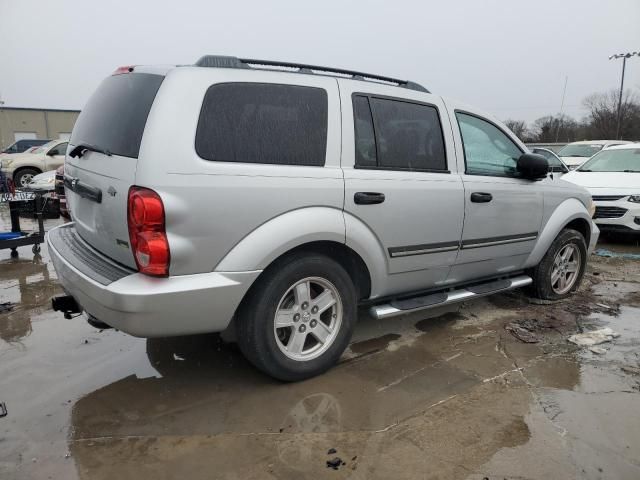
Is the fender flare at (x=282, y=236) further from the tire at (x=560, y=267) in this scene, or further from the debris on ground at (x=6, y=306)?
the debris on ground at (x=6, y=306)

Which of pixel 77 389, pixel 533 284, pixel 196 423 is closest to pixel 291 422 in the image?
pixel 196 423

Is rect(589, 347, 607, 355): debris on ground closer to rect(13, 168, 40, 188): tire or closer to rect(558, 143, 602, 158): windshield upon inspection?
rect(558, 143, 602, 158): windshield

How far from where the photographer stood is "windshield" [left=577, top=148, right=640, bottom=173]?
8.61 m

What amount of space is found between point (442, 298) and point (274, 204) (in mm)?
1709

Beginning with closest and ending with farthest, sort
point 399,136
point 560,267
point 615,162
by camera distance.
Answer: point 399,136
point 560,267
point 615,162

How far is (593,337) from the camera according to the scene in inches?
157

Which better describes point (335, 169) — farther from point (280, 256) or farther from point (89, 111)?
point (89, 111)

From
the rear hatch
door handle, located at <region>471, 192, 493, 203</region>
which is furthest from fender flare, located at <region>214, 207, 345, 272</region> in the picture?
door handle, located at <region>471, 192, 493, 203</region>

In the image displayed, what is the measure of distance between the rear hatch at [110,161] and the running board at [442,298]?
1.73m

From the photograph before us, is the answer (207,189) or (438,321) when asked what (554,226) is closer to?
(438,321)

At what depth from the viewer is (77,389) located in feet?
10.0

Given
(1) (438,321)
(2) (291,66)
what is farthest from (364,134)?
(1) (438,321)

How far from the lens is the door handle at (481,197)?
376cm

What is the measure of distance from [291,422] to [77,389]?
1.42 metres
